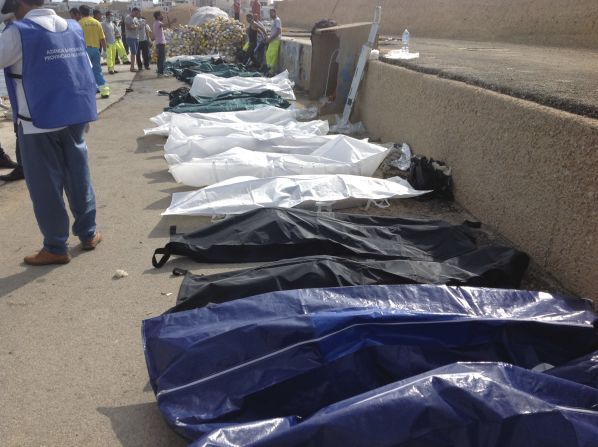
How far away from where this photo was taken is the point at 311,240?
11.0 ft

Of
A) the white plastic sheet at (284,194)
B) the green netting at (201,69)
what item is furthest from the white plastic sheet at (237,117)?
the green netting at (201,69)

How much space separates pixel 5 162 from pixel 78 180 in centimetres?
287

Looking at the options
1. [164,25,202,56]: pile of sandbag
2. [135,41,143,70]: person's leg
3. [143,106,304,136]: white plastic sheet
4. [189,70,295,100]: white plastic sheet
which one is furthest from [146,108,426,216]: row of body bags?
[164,25,202,56]: pile of sandbag

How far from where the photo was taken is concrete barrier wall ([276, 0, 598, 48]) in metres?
9.30

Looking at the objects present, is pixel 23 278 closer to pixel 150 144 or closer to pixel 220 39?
pixel 150 144

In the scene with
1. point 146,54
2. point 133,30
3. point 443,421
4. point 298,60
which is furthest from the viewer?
point 146,54

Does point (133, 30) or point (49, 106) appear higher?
point (49, 106)

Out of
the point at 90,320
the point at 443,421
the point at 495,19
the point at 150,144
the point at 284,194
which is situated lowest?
the point at 150,144

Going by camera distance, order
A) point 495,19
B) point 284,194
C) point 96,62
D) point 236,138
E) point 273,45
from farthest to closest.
Result: point 273,45 < point 495,19 < point 96,62 < point 236,138 < point 284,194

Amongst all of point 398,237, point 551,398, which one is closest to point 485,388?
point 551,398

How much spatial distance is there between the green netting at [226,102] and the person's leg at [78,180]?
13.7 ft

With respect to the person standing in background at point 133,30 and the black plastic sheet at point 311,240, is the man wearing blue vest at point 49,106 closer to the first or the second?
the black plastic sheet at point 311,240

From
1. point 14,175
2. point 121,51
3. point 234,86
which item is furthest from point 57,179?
point 121,51

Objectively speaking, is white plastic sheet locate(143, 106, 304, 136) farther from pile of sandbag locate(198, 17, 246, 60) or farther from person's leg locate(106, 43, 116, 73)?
pile of sandbag locate(198, 17, 246, 60)
